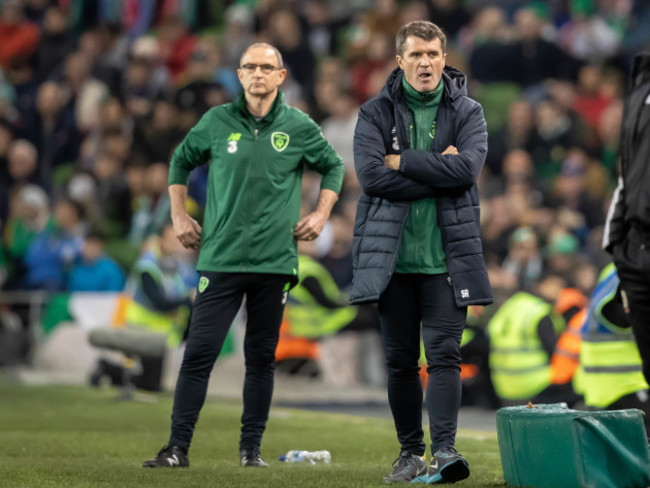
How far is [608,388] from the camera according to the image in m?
7.91

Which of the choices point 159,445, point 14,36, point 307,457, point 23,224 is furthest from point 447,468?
point 14,36

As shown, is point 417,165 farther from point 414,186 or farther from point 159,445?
point 159,445

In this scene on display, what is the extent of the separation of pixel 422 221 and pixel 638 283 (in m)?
1.25

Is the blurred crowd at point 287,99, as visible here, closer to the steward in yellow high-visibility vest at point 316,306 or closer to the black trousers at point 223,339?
the steward in yellow high-visibility vest at point 316,306

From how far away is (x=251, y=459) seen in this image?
7121 mm

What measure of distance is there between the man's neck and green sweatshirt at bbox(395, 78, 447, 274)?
42.8 inches

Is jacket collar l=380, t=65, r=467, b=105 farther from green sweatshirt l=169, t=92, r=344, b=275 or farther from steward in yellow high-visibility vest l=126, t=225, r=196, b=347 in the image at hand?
steward in yellow high-visibility vest l=126, t=225, r=196, b=347

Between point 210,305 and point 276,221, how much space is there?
59 centimetres

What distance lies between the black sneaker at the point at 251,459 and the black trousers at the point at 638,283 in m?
2.52

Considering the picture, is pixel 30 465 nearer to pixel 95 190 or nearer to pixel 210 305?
pixel 210 305

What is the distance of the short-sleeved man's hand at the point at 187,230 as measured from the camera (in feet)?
23.4

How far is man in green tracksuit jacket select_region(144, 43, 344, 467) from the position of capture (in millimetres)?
6969

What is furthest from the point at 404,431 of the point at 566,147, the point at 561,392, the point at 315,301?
the point at 566,147

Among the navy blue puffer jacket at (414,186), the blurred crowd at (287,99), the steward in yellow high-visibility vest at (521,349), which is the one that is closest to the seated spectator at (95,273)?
the blurred crowd at (287,99)
